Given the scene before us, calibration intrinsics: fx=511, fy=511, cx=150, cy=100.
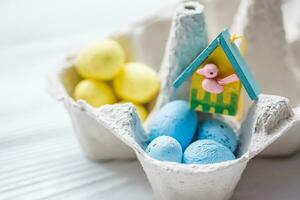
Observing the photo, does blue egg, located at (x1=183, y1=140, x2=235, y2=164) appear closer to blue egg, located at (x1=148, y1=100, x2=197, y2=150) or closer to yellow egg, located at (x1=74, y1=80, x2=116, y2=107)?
blue egg, located at (x1=148, y1=100, x2=197, y2=150)

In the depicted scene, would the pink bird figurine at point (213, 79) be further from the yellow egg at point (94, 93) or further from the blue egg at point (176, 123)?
the yellow egg at point (94, 93)

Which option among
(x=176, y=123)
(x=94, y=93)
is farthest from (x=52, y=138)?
(x=176, y=123)

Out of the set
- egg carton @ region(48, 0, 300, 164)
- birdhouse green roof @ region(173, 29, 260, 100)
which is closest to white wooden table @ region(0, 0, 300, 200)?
egg carton @ region(48, 0, 300, 164)

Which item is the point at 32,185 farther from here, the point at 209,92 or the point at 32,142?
the point at 209,92

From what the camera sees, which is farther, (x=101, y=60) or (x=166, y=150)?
(x=101, y=60)

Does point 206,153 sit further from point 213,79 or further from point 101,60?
point 101,60

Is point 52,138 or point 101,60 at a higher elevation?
point 101,60
